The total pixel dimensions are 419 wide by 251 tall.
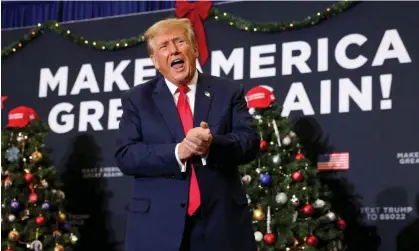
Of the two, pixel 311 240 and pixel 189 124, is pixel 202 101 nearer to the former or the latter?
pixel 189 124

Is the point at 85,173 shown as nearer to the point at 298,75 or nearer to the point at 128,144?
the point at 298,75

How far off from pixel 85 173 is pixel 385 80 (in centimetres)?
286

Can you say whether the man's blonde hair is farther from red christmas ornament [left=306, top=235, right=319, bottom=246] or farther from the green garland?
the green garland

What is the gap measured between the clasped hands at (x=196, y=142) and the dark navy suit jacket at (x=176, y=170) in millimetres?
45

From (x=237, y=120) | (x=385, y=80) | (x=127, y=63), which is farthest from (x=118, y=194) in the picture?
(x=237, y=120)

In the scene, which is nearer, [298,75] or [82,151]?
[298,75]

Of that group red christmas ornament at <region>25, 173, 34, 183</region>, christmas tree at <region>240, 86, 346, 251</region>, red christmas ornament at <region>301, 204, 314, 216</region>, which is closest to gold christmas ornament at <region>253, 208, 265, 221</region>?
christmas tree at <region>240, 86, 346, 251</region>

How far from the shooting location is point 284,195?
168 inches

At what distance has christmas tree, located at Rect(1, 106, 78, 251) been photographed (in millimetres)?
4996

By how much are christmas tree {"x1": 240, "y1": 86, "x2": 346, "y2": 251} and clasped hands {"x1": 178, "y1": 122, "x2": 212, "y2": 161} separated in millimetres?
2528

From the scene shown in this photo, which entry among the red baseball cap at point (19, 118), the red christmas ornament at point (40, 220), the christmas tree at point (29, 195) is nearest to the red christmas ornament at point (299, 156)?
the christmas tree at point (29, 195)

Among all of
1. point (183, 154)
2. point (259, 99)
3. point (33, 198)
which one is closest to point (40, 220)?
point (33, 198)

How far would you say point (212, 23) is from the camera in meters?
5.75

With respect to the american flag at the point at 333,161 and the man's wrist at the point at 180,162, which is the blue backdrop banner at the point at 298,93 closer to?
the american flag at the point at 333,161
